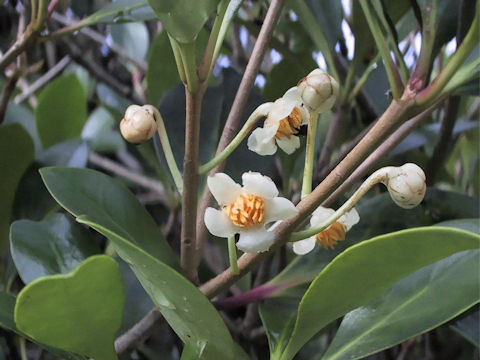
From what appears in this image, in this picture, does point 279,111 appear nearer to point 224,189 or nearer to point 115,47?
point 224,189

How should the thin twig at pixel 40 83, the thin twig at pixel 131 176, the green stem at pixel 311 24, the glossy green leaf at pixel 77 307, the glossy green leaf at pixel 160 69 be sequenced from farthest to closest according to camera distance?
the thin twig at pixel 40 83
the thin twig at pixel 131 176
the glossy green leaf at pixel 160 69
the green stem at pixel 311 24
the glossy green leaf at pixel 77 307

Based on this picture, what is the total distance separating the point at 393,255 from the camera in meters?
0.43

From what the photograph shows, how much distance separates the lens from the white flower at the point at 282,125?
0.51 m

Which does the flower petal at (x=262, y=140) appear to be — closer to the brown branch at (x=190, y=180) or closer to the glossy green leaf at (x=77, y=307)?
the brown branch at (x=190, y=180)

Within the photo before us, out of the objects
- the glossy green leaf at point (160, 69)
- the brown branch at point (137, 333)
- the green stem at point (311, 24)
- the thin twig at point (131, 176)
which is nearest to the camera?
the brown branch at point (137, 333)

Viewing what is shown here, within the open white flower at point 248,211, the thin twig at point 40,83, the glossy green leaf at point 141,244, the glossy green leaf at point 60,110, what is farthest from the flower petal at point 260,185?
the thin twig at point 40,83

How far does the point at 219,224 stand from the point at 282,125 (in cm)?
11

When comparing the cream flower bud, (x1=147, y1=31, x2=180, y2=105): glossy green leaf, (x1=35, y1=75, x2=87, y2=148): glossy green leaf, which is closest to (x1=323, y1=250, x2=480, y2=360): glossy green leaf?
the cream flower bud

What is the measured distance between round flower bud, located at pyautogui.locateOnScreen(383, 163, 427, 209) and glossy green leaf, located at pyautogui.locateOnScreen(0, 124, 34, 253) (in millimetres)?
554

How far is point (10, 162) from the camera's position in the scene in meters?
0.83

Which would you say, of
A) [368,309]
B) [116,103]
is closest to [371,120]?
[116,103]

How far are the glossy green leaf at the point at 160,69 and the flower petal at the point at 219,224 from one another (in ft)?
1.45

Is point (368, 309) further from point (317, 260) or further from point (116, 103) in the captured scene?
point (116, 103)

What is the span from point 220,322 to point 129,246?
123 millimetres
